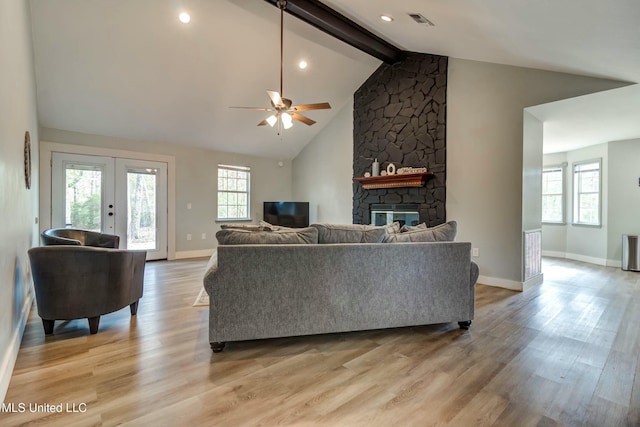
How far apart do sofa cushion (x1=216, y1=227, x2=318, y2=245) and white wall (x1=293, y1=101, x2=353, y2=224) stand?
158 inches

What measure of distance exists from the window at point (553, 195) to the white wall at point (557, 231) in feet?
0.29

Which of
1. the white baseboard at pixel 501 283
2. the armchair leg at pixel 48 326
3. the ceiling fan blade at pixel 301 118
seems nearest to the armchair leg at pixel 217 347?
the armchair leg at pixel 48 326

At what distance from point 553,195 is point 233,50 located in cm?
707

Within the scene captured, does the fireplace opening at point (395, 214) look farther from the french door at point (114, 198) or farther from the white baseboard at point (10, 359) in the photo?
the white baseboard at point (10, 359)

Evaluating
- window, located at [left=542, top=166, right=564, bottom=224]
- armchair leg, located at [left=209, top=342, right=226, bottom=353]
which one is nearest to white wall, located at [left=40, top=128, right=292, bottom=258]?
armchair leg, located at [left=209, top=342, right=226, bottom=353]

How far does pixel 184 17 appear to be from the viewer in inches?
146

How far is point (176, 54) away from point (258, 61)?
117cm

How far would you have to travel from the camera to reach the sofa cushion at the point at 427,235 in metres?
2.60

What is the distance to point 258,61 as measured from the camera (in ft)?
15.6

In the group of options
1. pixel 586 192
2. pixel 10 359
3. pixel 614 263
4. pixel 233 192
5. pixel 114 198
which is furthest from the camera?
pixel 233 192

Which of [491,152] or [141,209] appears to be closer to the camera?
[491,152]

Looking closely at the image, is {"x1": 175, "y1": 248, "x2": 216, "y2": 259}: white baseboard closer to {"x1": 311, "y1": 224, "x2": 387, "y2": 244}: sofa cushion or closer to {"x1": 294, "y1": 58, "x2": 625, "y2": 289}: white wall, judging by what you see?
{"x1": 311, "y1": 224, "x2": 387, "y2": 244}: sofa cushion

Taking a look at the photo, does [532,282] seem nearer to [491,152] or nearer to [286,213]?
[491,152]

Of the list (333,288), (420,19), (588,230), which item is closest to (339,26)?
(420,19)
